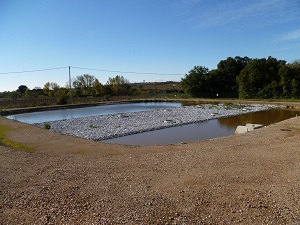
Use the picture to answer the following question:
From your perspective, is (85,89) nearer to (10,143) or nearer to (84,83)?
(84,83)

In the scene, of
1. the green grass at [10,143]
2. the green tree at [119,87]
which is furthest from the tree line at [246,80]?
the green grass at [10,143]

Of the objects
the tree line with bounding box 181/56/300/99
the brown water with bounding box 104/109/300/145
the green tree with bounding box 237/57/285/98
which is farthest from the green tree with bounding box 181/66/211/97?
the brown water with bounding box 104/109/300/145

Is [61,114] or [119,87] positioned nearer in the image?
[61,114]

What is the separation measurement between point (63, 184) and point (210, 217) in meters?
3.68

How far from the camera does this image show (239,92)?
42375 mm

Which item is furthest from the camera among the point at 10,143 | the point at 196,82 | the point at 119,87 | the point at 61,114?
the point at 119,87

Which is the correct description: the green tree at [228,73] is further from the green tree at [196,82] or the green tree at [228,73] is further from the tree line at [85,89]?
the tree line at [85,89]

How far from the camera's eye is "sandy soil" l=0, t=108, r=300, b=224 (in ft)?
15.9

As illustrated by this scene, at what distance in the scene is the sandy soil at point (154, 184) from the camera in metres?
4.84

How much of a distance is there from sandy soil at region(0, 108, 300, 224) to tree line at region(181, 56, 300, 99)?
30654 mm

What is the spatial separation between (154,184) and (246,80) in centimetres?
3825

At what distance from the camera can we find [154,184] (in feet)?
20.9

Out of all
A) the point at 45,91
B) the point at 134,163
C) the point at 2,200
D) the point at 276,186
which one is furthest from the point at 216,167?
the point at 45,91

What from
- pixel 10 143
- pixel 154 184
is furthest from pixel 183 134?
pixel 154 184
